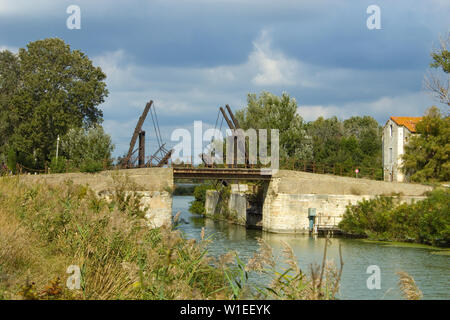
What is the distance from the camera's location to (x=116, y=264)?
8.45m

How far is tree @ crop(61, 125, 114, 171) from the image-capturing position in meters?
44.8

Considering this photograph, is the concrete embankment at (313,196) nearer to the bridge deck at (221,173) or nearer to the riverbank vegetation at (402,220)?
the riverbank vegetation at (402,220)

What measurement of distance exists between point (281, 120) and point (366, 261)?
103 feet

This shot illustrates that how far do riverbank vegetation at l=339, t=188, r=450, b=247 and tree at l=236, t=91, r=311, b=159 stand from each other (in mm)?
16868

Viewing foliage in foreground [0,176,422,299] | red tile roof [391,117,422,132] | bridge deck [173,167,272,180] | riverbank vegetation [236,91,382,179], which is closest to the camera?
foliage in foreground [0,176,422,299]

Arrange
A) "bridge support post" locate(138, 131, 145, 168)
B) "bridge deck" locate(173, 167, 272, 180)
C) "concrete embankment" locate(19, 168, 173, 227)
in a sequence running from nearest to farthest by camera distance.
Result: "concrete embankment" locate(19, 168, 173, 227), "bridge deck" locate(173, 167, 272, 180), "bridge support post" locate(138, 131, 145, 168)

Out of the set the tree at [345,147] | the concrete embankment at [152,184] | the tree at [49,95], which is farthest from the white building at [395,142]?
the tree at [49,95]

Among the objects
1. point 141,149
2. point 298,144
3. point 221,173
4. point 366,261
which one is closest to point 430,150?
point 298,144

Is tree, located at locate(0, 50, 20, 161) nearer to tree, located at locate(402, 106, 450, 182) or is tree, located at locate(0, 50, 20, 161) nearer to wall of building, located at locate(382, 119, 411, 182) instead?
wall of building, located at locate(382, 119, 411, 182)

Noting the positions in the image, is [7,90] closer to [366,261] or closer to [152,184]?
[152,184]

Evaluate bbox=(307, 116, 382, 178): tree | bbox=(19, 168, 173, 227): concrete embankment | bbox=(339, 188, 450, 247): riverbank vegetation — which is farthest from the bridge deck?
bbox=(307, 116, 382, 178): tree

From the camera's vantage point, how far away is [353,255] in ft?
81.5
